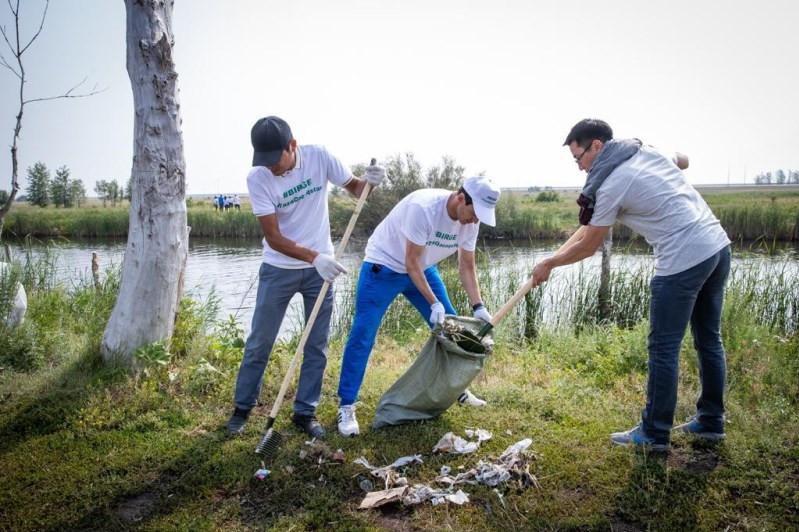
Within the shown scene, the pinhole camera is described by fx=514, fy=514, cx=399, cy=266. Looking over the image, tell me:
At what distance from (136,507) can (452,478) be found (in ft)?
5.29

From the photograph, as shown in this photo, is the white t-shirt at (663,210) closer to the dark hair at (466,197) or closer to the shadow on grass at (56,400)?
the dark hair at (466,197)

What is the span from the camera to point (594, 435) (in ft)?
10.2

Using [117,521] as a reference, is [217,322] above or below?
above

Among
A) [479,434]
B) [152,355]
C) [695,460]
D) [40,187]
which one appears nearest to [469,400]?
[479,434]

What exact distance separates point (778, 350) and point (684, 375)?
2.91 ft

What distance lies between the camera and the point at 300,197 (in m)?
3.17

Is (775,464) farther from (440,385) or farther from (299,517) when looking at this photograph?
(299,517)

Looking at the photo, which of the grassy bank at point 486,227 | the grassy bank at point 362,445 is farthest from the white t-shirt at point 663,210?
the grassy bank at point 486,227

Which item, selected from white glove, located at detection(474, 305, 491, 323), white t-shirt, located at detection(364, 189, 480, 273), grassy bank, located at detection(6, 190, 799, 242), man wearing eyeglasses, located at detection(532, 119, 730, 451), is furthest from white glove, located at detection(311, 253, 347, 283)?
grassy bank, located at detection(6, 190, 799, 242)

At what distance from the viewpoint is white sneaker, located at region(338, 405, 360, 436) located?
3.25 metres

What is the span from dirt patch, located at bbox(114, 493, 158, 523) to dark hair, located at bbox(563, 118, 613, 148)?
119 inches

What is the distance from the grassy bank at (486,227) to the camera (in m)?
16.1

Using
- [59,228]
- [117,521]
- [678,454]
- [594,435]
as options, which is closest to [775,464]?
[678,454]

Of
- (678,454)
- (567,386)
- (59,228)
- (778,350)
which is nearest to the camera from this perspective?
(678,454)
